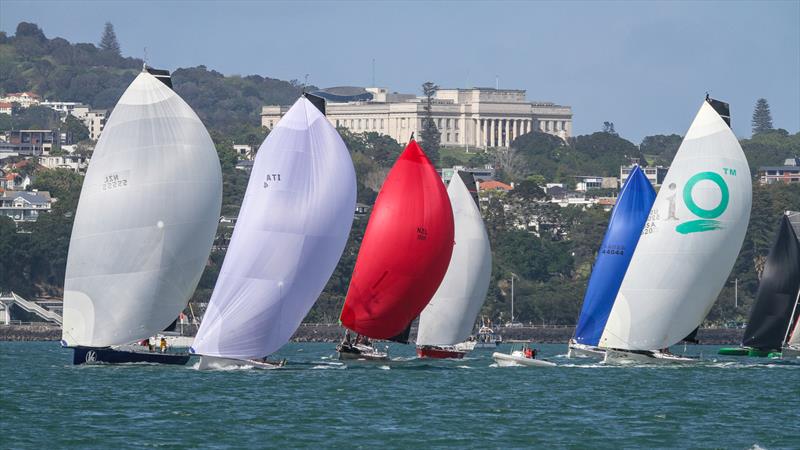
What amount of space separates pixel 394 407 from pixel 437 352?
21.1 m

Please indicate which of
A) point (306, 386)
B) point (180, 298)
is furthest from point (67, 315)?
point (306, 386)

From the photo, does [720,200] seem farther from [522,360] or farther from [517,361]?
[517,361]

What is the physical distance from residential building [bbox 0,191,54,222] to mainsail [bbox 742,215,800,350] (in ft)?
324

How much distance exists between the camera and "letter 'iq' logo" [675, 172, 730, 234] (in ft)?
198

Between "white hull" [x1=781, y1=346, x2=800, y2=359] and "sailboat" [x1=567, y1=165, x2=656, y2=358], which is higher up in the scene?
"sailboat" [x1=567, y1=165, x2=656, y2=358]

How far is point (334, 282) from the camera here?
128 m

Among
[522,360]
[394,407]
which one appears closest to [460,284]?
[522,360]

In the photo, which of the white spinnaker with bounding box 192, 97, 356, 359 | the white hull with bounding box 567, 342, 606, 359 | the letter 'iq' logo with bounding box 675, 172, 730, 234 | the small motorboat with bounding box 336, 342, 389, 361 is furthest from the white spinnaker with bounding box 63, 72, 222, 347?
the white hull with bounding box 567, 342, 606, 359

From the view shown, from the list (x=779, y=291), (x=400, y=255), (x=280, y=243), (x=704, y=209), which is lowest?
(x=779, y=291)

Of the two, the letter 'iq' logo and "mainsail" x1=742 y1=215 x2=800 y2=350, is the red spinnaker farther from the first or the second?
"mainsail" x1=742 y1=215 x2=800 y2=350

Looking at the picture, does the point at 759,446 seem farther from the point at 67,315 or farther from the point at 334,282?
the point at 334,282

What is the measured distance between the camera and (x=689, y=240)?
60.4 m

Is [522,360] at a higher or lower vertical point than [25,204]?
lower

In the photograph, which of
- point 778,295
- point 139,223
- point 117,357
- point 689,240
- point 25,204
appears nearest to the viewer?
point 139,223
